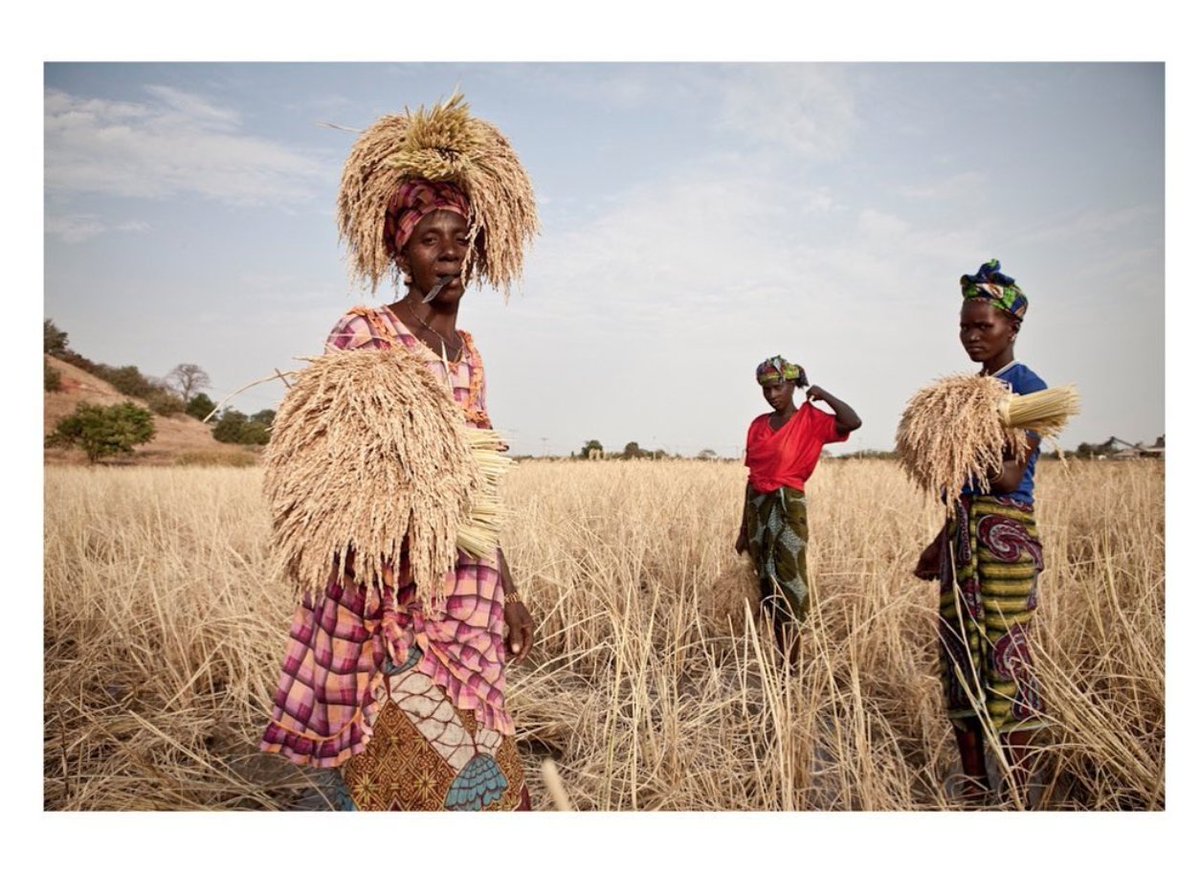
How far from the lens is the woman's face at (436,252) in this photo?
1.99 m

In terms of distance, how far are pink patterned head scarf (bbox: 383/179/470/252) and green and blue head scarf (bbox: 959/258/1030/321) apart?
60.5 inches

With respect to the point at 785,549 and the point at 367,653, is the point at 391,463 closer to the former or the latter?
the point at 367,653

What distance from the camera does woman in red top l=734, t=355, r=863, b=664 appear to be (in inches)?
140

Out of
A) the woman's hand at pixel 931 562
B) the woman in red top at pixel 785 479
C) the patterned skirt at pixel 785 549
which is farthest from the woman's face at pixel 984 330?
the patterned skirt at pixel 785 549

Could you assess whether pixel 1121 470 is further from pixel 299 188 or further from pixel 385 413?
pixel 299 188

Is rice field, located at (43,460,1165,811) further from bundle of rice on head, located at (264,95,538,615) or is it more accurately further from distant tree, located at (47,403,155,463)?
bundle of rice on head, located at (264,95,538,615)

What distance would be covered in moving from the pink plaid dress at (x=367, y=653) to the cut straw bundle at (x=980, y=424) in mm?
1400

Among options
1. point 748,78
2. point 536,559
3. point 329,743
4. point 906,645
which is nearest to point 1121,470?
point 906,645

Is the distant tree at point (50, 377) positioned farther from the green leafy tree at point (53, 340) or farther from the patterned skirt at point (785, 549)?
the patterned skirt at point (785, 549)

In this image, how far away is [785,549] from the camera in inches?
140

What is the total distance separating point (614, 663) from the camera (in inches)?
135

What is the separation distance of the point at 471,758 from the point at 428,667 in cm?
23

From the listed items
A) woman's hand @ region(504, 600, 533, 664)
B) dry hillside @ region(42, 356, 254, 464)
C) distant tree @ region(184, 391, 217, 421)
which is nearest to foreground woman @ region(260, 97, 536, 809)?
woman's hand @ region(504, 600, 533, 664)

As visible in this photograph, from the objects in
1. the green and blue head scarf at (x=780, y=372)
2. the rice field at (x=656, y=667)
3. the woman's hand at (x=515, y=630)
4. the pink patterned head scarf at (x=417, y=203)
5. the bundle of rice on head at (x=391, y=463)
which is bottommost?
the rice field at (x=656, y=667)
